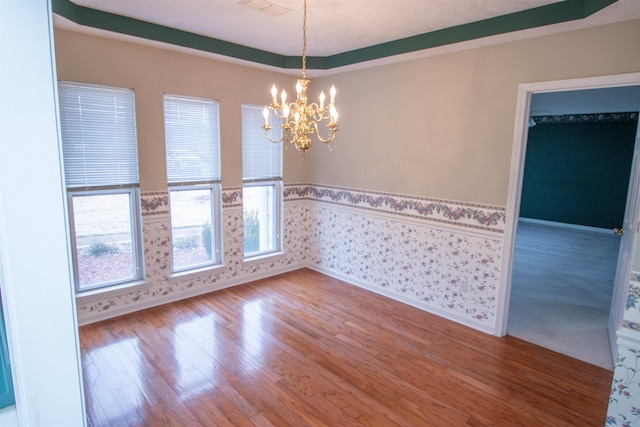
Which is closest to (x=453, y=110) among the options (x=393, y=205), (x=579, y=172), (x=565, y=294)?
(x=393, y=205)

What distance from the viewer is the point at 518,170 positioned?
10.6 ft

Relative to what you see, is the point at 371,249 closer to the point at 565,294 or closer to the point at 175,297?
the point at 175,297

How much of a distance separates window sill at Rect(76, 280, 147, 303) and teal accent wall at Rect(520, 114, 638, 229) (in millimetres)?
9066

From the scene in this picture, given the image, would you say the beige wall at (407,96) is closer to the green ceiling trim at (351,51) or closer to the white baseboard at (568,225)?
the green ceiling trim at (351,51)

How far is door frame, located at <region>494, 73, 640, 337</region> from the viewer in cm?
289

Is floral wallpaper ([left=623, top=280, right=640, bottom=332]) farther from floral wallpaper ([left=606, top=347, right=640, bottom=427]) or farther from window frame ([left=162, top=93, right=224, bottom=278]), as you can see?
window frame ([left=162, top=93, right=224, bottom=278])

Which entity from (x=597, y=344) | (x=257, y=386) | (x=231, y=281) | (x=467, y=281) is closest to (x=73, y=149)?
(x=231, y=281)

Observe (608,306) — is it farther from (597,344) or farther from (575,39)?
(575,39)

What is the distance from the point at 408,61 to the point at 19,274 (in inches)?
155

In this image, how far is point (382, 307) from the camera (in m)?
4.04

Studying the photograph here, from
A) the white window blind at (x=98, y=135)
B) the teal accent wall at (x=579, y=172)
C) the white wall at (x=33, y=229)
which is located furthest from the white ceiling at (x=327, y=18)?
the teal accent wall at (x=579, y=172)

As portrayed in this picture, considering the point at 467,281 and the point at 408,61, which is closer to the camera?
the point at 467,281

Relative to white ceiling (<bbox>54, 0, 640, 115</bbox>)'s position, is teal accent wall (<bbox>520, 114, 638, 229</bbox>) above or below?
below

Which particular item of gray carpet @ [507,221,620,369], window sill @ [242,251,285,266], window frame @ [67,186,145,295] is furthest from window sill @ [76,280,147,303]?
gray carpet @ [507,221,620,369]
